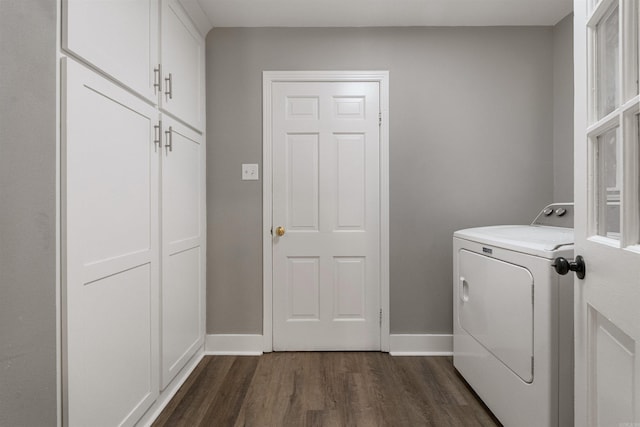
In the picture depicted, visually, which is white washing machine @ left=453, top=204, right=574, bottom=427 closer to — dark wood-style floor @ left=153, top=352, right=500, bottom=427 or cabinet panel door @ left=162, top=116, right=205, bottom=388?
dark wood-style floor @ left=153, top=352, right=500, bottom=427

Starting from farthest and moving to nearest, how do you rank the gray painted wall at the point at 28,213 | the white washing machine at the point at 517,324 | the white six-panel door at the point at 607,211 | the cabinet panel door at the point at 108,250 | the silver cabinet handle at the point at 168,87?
the silver cabinet handle at the point at 168,87, the white washing machine at the point at 517,324, the cabinet panel door at the point at 108,250, the gray painted wall at the point at 28,213, the white six-panel door at the point at 607,211

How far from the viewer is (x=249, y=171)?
240cm

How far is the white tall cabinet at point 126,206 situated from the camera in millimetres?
1097

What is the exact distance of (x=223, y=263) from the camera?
7.91 feet

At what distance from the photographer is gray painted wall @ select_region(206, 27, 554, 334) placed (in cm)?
238

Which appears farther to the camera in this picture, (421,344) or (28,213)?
(421,344)

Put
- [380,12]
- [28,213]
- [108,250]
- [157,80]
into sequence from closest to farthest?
1. [28,213]
2. [108,250]
3. [157,80]
4. [380,12]

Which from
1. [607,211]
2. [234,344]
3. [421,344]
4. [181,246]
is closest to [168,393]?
[234,344]

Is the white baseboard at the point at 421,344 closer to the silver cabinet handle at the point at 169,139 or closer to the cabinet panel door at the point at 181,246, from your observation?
the cabinet panel door at the point at 181,246

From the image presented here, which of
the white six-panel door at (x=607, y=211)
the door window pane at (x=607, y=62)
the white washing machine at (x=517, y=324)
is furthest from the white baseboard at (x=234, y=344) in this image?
the door window pane at (x=607, y=62)

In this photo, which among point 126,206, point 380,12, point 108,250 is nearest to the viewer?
point 108,250

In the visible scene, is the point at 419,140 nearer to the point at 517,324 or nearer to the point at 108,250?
the point at 517,324

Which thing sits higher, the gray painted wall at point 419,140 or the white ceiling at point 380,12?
the white ceiling at point 380,12

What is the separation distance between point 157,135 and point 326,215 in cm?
121
